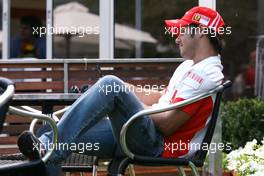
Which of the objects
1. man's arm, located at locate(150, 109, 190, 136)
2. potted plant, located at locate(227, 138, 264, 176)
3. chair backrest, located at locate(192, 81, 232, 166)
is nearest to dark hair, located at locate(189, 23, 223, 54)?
chair backrest, located at locate(192, 81, 232, 166)

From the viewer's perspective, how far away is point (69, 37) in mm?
7363

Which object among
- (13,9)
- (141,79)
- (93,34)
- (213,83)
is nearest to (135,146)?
(213,83)

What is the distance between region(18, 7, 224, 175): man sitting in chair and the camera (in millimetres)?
2879

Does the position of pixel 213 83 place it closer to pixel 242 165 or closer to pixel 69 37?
pixel 242 165

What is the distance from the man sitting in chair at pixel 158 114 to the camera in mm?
2879

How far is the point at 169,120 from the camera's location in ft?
9.87

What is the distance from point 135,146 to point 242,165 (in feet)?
3.06

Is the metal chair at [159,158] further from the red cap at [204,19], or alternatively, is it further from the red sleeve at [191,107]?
the red cap at [204,19]

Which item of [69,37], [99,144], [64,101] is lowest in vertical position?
[99,144]

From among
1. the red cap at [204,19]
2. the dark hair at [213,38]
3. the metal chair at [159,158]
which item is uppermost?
the red cap at [204,19]

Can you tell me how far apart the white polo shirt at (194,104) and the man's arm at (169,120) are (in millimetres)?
25

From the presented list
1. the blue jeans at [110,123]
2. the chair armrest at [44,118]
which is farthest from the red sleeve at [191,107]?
the chair armrest at [44,118]

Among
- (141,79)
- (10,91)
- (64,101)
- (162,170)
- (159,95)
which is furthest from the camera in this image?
(141,79)

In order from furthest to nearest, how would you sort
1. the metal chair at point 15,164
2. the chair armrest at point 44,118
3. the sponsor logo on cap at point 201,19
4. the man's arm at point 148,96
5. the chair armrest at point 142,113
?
1. the man's arm at point 148,96
2. the sponsor logo on cap at point 201,19
3. the chair armrest at point 142,113
4. the chair armrest at point 44,118
5. the metal chair at point 15,164
